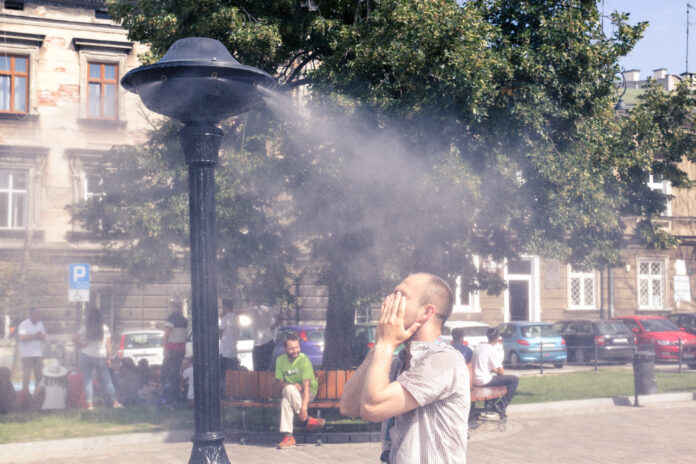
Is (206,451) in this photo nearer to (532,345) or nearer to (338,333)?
(338,333)

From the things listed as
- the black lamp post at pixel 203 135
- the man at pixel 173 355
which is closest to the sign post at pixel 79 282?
the man at pixel 173 355

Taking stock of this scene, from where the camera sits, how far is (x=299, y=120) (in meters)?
11.4

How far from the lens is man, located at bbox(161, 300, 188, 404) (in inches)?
528

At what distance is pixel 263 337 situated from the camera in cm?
1432

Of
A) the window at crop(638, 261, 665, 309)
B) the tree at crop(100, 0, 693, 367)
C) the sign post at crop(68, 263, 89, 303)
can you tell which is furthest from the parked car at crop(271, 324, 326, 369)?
the window at crop(638, 261, 665, 309)

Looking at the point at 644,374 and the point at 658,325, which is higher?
the point at 658,325

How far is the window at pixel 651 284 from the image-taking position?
34.5 meters

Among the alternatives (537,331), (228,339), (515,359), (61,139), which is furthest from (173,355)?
(61,139)

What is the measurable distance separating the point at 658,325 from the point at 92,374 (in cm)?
1804

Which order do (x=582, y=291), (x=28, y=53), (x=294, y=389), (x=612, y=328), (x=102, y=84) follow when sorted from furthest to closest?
(x=582, y=291)
(x=102, y=84)
(x=28, y=53)
(x=612, y=328)
(x=294, y=389)

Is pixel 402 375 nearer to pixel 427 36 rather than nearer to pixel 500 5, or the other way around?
pixel 427 36

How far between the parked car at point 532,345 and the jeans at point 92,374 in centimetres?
1319

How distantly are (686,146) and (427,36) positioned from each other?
770cm

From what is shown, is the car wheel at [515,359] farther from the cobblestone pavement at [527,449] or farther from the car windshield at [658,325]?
the cobblestone pavement at [527,449]
